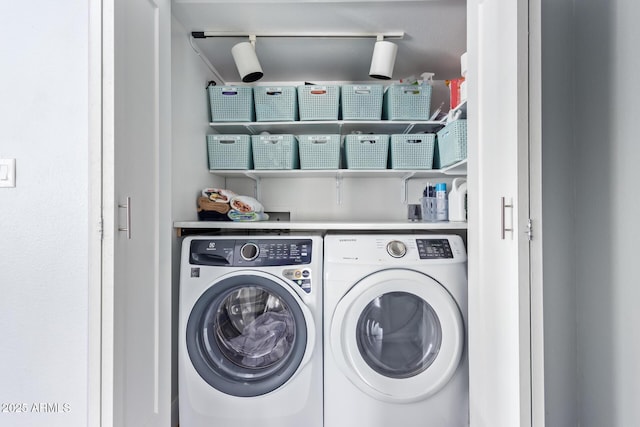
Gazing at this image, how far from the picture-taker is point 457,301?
1455 mm

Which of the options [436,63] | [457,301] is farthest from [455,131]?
[457,301]

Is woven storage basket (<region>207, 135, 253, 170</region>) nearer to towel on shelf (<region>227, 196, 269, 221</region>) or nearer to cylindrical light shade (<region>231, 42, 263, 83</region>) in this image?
towel on shelf (<region>227, 196, 269, 221</region>)

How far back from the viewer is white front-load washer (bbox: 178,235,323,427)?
146 centimetres

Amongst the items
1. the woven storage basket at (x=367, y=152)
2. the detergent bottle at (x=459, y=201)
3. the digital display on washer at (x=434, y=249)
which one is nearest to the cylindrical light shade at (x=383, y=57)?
the woven storage basket at (x=367, y=152)

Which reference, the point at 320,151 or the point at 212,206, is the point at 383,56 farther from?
the point at 212,206

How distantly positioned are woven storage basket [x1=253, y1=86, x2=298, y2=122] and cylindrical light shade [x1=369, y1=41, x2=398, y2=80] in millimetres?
501

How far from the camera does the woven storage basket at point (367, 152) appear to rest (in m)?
1.97

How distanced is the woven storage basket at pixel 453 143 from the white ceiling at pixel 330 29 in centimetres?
52

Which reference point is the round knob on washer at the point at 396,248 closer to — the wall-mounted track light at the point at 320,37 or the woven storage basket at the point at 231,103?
the wall-mounted track light at the point at 320,37
